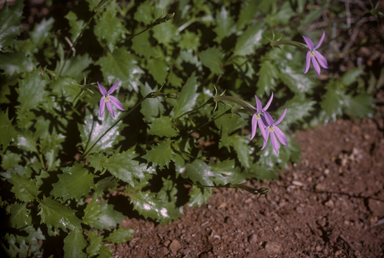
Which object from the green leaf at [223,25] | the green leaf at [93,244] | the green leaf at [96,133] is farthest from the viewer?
the green leaf at [223,25]

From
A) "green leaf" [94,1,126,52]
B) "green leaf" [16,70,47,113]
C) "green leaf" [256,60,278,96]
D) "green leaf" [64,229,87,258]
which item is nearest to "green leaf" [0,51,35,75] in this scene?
"green leaf" [16,70,47,113]

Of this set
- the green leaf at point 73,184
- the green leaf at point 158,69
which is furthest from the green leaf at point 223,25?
the green leaf at point 73,184

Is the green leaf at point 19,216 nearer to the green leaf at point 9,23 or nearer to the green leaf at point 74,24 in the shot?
the green leaf at point 9,23

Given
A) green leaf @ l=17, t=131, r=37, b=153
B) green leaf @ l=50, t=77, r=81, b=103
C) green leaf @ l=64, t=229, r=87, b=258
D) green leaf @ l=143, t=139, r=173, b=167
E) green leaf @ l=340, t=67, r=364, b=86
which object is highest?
green leaf @ l=50, t=77, r=81, b=103

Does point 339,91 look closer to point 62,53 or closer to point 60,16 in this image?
point 62,53

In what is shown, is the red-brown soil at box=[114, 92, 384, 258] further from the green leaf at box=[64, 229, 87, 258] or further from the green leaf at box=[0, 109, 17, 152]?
the green leaf at box=[0, 109, 17, 152]

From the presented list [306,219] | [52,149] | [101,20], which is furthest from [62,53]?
[306,219]
